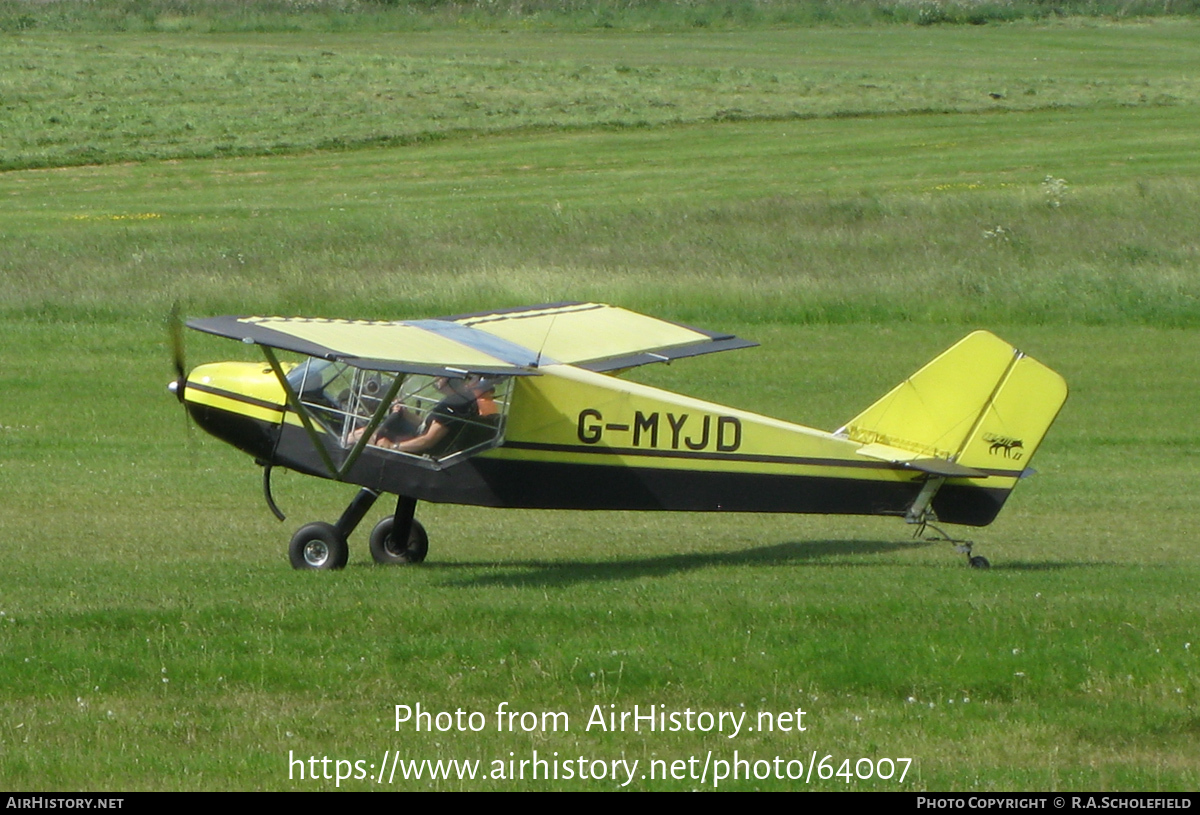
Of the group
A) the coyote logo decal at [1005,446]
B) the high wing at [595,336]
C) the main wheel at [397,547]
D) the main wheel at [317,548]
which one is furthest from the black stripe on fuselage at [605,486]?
the high wing at [595,336]

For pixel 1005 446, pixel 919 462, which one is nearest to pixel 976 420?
pixel 1005 446

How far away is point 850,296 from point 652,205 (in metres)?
8.02

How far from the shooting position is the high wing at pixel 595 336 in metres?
13.4

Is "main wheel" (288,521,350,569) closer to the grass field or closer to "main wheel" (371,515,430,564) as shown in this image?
the grass field

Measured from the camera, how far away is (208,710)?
25.5 ft

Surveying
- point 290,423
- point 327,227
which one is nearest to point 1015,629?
point 290,423

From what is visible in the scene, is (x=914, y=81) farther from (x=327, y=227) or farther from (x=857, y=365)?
(x=857, y=365)

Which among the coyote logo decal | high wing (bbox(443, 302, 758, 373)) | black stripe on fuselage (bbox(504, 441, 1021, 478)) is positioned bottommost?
black stripe on fuselage (bbox(504, 441, 1021, 478))

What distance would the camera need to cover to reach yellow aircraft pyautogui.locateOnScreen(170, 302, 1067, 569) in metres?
11.3

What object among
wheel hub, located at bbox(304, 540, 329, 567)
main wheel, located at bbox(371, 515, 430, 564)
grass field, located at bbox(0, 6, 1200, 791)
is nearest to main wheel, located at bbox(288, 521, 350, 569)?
Result: wheel hub, located at bbox(304, 540, 329, 567)

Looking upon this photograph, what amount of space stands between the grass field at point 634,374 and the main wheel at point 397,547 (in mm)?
247

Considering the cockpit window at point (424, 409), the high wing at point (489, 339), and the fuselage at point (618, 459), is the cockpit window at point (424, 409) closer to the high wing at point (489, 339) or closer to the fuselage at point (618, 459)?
the fuselage at point (618, 459)

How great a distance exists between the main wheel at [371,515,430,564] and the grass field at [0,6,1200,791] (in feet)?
0.81

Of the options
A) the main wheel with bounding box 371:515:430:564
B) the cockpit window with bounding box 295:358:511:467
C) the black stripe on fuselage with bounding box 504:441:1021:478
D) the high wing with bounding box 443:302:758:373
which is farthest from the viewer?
the high wing with bounding box 443:302:758:373
